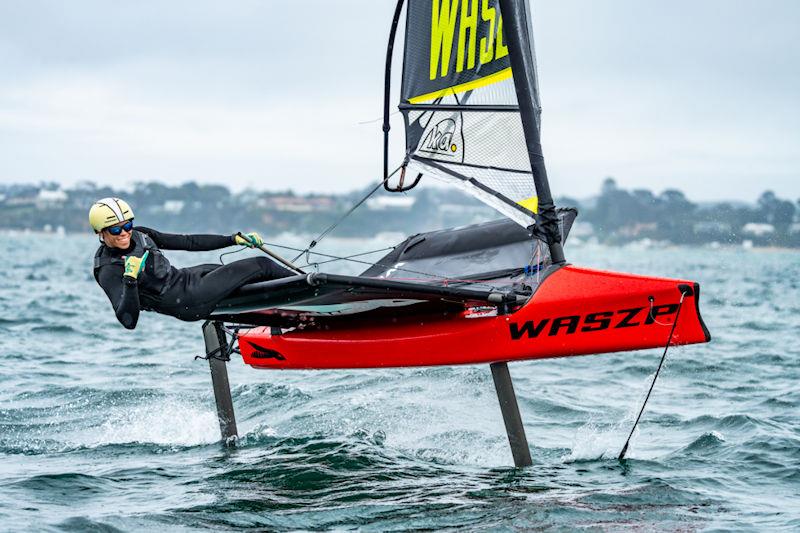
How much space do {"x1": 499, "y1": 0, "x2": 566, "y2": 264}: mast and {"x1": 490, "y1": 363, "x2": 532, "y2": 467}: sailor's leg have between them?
73 cm

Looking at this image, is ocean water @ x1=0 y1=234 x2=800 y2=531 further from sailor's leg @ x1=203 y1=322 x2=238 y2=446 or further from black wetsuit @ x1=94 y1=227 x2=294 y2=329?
black wetsuit @ x1=94 y1=227 x2=294 y2=329

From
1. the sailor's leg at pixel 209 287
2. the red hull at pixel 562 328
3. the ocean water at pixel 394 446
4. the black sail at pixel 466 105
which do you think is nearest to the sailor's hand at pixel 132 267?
the sailor's leg at pixel 209 287

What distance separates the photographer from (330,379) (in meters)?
9.16

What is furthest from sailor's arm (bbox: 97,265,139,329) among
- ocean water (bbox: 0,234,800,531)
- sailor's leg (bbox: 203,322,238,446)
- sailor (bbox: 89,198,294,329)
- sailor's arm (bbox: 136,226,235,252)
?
sailor's leg (bbox: 203,322,238,446)

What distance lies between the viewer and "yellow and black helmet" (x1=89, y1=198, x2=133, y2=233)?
18.1 feet

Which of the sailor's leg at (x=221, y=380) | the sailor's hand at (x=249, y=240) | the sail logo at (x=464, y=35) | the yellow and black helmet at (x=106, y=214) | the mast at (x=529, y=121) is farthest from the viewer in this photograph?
the sailor's leg at (x=221, y=380)

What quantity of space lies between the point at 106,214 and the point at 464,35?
8.39 ft

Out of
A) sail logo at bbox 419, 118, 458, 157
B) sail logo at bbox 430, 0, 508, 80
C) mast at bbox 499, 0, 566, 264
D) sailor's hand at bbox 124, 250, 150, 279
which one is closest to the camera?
sailor's hand at bbox 124, 250, 150, 279

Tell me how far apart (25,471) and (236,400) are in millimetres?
2496

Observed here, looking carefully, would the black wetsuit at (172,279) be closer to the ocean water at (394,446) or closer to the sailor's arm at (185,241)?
the sailor's arm at (185,241)

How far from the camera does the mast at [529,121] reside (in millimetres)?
6113

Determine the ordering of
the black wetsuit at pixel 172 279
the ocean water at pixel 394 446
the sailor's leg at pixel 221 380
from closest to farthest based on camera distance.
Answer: the ocean water at pixel 394 446 → the black wetsuit at pixel 172 279 → the sailor's leg at pixel 221 380

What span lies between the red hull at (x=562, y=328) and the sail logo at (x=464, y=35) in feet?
5.08

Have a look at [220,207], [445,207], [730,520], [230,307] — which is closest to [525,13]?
[230,307]
